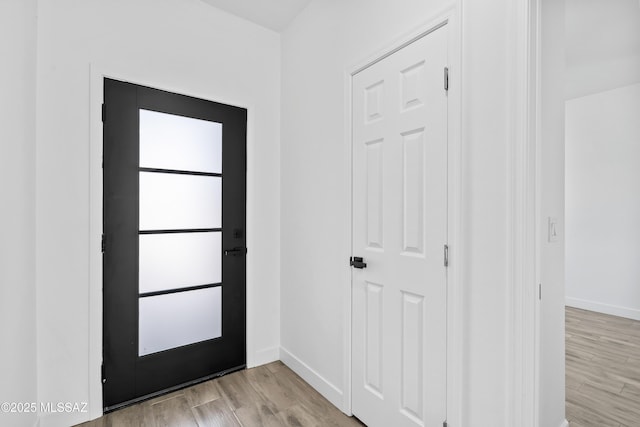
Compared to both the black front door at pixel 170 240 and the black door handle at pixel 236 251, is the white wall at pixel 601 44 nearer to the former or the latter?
the black front door at pixel 170 240

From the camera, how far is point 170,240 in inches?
87.6

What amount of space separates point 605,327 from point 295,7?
180 inches

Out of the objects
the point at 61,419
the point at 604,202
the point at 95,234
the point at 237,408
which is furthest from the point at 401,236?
the point at 604,202

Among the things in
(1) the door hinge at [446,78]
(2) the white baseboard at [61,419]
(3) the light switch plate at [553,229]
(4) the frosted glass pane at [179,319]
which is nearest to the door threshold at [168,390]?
(2) the white baseboard at [61,419]

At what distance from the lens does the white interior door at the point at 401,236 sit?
1.43m

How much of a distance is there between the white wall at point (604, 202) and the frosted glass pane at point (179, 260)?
4682 millimetres

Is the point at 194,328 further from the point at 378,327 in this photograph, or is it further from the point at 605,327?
the point at 605,327

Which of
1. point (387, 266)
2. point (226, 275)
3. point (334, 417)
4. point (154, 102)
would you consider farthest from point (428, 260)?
point (154, 102)

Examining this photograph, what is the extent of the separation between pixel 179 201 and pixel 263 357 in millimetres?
1480

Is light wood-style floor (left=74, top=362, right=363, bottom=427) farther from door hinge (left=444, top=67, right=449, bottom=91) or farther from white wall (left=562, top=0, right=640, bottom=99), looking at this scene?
white wall (left=562, top=0, right=640, bottom=99)

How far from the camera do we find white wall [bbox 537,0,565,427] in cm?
132

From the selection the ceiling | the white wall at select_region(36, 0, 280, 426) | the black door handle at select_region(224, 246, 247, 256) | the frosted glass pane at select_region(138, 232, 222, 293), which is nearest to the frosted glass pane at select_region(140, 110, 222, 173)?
the white wall at select_region(36, 0, 280, 426)

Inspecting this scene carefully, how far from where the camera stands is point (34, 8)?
5.71 feet

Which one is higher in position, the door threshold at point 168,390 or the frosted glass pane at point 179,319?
the frosted glass pane at point 179,319
